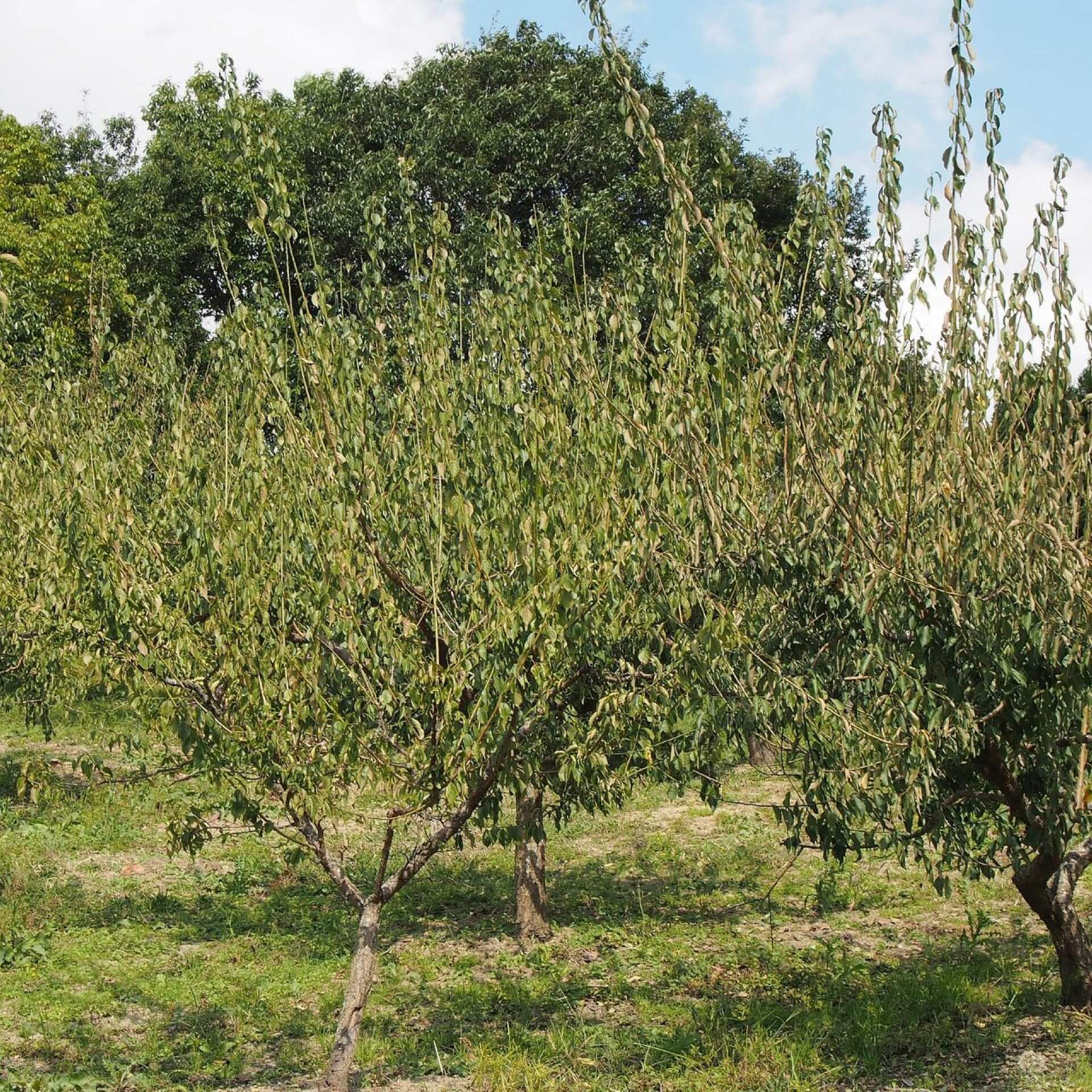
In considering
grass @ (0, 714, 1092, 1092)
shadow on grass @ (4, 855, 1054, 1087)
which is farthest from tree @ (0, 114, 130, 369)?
shadow on grass @ (4, 855, 1054, 1087)

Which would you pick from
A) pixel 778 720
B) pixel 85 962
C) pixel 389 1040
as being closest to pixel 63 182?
pixel 85 962

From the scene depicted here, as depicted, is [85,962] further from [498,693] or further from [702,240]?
[702,240]

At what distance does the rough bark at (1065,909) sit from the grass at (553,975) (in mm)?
241

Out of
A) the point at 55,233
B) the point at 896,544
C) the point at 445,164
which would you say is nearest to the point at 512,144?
the point at 445,164

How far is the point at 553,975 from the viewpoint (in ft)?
33.0

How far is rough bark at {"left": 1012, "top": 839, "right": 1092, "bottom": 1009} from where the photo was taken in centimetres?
729

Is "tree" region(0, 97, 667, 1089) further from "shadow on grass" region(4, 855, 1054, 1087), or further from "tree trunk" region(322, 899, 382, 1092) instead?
"shadow on grass" region(4, 855, 1054, 1087)

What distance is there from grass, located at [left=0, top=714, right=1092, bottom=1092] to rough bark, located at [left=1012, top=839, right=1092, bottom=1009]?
0.24 meters

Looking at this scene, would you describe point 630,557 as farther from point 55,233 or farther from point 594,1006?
point 55,233

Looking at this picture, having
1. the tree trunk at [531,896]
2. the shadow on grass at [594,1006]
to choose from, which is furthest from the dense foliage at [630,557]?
the tree trunk at [531,896]

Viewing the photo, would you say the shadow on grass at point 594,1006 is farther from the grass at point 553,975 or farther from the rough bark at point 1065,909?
the rough bark at point 1065,909

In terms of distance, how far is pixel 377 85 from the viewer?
87.7ft

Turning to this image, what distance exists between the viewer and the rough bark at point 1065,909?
7289 mm

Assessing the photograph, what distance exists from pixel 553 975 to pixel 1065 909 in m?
4.27
